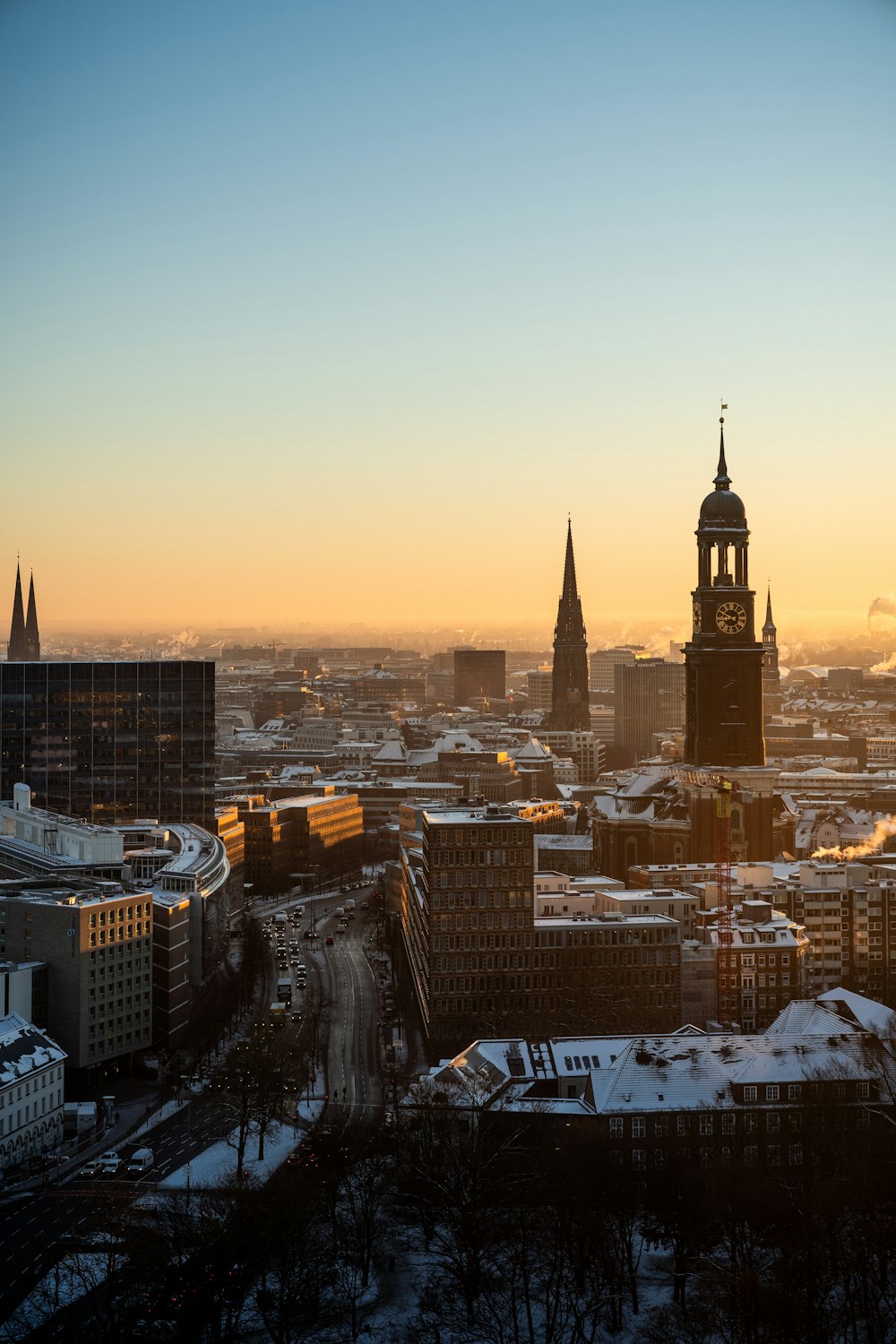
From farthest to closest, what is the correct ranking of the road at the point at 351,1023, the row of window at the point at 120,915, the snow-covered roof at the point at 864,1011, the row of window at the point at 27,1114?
the row of window at the point at 120,915 → the road at the point at 351,1023 → the snow-covered roof at the point at 864,1011 → the row of window at the point at 27,1114

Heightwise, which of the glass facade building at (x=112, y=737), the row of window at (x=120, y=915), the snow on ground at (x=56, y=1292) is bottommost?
the snow on ground at (x=56, y=1292)

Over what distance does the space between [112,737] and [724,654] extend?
3457cm

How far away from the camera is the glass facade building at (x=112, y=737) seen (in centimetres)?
9931

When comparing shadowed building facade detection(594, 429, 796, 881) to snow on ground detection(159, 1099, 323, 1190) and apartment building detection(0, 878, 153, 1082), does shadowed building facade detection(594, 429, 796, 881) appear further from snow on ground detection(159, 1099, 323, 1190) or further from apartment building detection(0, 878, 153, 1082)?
snow on ground detection(159, 1099, 323, 1190)

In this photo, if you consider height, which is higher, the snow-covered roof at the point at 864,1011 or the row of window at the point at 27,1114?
the snow-covered roof at the point at 864,1011

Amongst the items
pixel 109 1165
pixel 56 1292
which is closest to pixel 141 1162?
pixel 109 1165

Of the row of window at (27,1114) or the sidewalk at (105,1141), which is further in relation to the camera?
the row of window at (27,1114)

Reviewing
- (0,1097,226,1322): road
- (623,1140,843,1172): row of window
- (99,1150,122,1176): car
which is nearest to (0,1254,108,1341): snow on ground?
(0,1097,226,1322): road

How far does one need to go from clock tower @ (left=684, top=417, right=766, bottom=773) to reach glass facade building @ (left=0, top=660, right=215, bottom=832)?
27.5 metres

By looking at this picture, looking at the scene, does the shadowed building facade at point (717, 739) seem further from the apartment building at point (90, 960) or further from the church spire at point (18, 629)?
the church spire at point (18, 629)

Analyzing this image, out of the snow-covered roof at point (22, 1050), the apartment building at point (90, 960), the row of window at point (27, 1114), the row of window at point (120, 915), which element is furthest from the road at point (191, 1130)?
the row of window at point (120, 915)

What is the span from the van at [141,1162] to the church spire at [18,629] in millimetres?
142532

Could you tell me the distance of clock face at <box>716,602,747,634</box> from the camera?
93.0m

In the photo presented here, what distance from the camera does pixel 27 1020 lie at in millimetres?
58375
